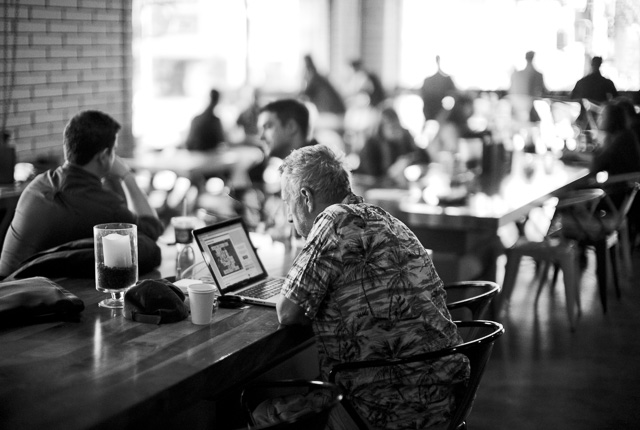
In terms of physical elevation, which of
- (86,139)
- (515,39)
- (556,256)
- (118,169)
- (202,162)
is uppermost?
(515,39)

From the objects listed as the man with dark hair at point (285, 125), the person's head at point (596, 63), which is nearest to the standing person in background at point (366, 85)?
the person's head at point (596, 63)

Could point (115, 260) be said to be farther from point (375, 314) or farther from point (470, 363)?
point (470, 363)

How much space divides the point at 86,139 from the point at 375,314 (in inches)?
55.1

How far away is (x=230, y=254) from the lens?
8.64 feet

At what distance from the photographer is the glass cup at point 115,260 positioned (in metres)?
2.30

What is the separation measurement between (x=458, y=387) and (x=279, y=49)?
980 centimetres

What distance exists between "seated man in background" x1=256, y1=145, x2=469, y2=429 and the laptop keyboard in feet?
0.98

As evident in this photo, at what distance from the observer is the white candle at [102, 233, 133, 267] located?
2.30 m

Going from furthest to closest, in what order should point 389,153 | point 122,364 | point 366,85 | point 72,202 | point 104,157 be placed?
point 366,85 < point 389,153 < point 104,157 < point 72,202 < point 122,364

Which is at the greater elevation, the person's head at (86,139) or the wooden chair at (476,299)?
the person's head at (86,139)

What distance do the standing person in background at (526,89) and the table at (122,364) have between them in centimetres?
712

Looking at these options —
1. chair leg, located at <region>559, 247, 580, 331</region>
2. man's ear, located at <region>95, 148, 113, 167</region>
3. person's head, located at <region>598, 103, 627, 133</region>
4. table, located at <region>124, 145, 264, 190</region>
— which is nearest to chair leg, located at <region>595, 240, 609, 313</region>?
chair leg, located at <region>559, 247, 580, 331</region>

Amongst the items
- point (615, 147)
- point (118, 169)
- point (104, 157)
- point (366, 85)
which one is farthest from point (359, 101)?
point (104, 157)

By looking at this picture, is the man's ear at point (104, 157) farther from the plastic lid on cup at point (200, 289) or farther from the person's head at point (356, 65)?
the person's head at point (356, 65)
